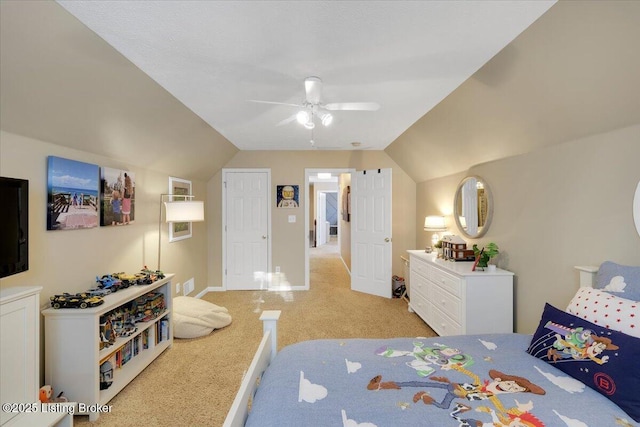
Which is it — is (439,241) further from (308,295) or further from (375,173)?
(308,295)

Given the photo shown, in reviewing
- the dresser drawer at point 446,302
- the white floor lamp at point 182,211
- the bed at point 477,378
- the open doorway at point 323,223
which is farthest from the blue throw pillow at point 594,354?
the open doorway at point 323,223

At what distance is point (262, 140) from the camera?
4164 millimetres

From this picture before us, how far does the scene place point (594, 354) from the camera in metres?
1.23

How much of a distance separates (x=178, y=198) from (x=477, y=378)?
393cm

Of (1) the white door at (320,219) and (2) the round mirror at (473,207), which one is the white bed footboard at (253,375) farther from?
(1) the white door at (320,219)

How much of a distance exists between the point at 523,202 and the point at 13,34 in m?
3.55

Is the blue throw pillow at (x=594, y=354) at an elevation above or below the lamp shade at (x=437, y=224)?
below

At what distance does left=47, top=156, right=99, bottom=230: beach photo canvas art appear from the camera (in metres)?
1.99

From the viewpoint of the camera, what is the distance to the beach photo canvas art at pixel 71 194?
199 cm

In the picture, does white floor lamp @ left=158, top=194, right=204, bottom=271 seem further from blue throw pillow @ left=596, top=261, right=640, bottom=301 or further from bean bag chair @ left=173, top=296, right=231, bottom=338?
blue throw pillow @ left=596, top=261, right=640, bottom=301

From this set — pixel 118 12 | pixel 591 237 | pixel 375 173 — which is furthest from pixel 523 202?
pixel 118 12

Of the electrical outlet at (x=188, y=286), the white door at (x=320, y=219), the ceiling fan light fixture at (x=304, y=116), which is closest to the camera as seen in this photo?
the ceiling fan light fixture at (x=304, y=116)

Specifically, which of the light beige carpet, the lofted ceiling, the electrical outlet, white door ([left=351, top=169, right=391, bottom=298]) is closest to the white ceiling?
the lofted ceiling

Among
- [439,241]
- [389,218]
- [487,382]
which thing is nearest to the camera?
[487,382]
